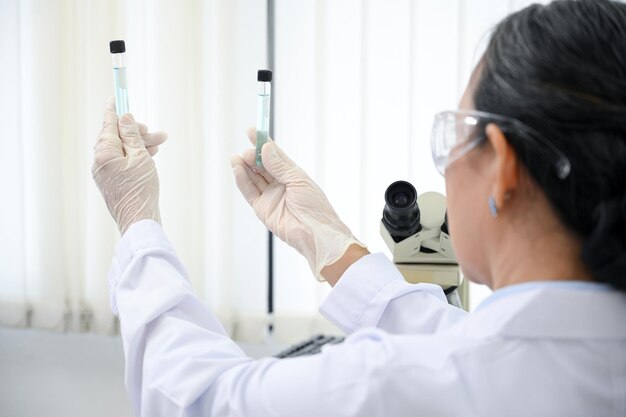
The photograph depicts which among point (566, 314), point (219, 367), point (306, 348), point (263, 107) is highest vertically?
point (263, 107)

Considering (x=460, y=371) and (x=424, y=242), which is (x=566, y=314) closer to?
(x=460, y=371)

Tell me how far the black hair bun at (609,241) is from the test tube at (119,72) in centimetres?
85

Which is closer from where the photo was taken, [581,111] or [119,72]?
[581,111]

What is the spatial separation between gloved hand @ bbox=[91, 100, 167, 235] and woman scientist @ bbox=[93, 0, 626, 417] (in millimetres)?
404

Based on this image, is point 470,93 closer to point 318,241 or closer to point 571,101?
point 571,101

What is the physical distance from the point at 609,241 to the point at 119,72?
89 cm

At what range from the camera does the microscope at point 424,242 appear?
138 centimetres

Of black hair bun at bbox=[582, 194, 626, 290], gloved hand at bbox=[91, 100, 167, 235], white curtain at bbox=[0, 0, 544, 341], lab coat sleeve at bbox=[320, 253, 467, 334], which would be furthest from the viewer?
white curtain at bbox=[0, 0, 544, 341]

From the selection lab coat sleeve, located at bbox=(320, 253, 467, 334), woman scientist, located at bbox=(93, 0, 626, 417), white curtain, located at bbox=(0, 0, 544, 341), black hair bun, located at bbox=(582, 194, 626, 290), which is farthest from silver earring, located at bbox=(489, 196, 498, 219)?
white curtain, located at bbox=(0, 0, 544, 341)

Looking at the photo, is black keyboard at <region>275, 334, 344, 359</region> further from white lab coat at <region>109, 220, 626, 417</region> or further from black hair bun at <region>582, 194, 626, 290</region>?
black hair bun at <region>582, 194, 626, 290</region>

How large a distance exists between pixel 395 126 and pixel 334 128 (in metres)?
0.20

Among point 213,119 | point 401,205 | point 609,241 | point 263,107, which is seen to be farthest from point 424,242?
point 213,119

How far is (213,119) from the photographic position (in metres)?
→ 2.44

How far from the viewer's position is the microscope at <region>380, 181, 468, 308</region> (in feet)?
4.51
